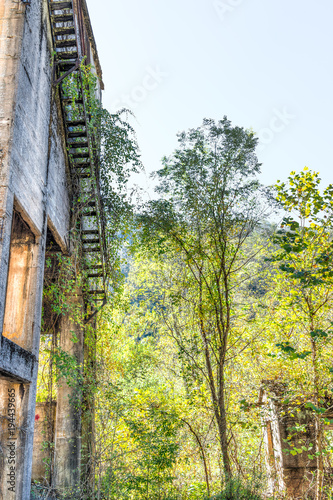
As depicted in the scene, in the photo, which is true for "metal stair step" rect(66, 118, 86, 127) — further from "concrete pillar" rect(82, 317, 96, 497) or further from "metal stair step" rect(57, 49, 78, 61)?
"concrete pillar" rect(82, 317, 96, 497)

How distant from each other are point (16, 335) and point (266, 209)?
26.0ft

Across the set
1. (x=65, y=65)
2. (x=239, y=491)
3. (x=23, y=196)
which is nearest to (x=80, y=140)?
(x=65, y=65)

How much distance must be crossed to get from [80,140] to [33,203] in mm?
3902

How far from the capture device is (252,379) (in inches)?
552

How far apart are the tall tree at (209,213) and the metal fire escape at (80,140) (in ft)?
5.46

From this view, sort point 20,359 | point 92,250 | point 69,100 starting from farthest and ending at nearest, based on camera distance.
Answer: point 92,250, point 69,100, point 20,359

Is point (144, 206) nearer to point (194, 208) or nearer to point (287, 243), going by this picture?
point (194, 208)

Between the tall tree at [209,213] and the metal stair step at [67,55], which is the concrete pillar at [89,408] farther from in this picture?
the metal stair step at [67,55]

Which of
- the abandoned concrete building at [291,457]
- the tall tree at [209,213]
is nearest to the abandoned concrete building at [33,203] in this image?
the tall tree at [209,213]

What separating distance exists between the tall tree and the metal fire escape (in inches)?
65.5

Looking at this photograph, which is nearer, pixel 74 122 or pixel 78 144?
pixel 74 122

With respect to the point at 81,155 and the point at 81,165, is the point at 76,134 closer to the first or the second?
the point at 81,155

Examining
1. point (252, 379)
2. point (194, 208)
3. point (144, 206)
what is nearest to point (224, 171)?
point (194, 208)

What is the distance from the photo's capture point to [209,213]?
41.2 ft
